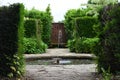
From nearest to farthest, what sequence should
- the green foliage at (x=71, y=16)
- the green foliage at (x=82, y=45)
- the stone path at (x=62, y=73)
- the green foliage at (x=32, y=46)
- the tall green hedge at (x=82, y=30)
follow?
the stone path at (x=62, y=73)
the green foliage at (x=32, y=46)
the green foliage at (x=82, y=45)
the tall green hedge at (x=82, y=30)
the green foliage at (x=71, y=16)

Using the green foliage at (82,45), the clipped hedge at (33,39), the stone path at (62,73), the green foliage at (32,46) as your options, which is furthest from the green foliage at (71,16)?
the stone path at (62,73)

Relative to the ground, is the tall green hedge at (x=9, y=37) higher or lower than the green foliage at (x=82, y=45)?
higher

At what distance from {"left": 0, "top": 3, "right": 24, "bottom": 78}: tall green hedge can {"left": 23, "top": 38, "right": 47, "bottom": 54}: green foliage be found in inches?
317

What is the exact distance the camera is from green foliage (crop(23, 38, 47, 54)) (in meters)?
15.1

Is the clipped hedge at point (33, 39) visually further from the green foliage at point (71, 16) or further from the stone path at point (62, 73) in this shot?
the stone path at point (62, 73)

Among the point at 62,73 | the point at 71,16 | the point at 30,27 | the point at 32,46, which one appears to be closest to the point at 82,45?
the point at 32,46

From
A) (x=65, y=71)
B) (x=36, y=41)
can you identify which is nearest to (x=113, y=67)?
(x=65, y=71)

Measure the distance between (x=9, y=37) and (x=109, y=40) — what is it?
199cm

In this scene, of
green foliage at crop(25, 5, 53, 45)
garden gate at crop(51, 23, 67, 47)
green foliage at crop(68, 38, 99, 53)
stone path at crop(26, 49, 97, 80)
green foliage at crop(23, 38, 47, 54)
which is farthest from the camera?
garden gate at crop(51, 23, 67, 47)

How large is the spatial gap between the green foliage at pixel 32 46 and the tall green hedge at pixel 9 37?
8057 millimetres

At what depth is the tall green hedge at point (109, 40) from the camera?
21.4 ft

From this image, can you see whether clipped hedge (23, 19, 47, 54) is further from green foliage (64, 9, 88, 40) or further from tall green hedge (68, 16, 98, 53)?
green foliage (64, 9, 88, 40)

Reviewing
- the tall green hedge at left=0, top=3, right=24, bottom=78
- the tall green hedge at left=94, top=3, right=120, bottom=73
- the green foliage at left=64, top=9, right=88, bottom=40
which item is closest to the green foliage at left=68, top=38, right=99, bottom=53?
the green foliage at left=64, top=9, right=88, bottom=40

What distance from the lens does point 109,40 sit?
671 cm
